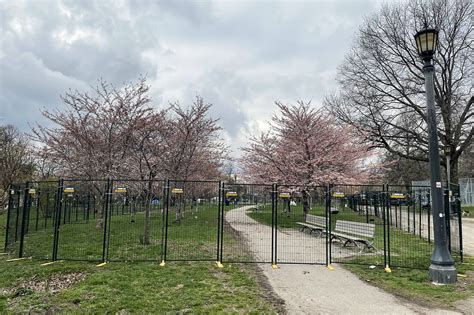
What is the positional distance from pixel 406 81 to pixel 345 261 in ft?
68.3

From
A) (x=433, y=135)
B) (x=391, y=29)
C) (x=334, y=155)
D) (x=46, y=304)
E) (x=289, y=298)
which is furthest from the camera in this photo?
(x=391, y=29)

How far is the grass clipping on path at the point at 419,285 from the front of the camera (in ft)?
20.0

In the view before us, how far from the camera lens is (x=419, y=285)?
6.92 m

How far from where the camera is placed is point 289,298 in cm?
607

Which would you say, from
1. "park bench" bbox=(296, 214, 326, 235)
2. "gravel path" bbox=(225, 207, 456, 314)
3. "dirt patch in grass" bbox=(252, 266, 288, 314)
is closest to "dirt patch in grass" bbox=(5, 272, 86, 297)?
"dirt patch in grass" bbox=(252, 266, 288, 314)

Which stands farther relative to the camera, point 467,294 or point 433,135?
point 433,135

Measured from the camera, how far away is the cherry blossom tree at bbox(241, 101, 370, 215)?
19.6 metres

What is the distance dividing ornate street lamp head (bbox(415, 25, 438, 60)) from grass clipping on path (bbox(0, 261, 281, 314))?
6.24 m

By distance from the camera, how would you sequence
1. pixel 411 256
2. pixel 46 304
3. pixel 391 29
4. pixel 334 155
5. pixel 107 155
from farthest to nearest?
pixel 391 29, pixel 334 155, pixel 107 155, pixel 411 256, pixel 46 304

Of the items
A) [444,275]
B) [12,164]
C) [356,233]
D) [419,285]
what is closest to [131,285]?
[419,285]

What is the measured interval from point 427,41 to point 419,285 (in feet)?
17.1

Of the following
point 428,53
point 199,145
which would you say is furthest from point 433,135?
point 199,145

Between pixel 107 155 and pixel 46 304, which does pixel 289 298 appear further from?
pixel 107 155

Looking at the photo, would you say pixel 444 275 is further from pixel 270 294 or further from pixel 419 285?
pixel 270 294
